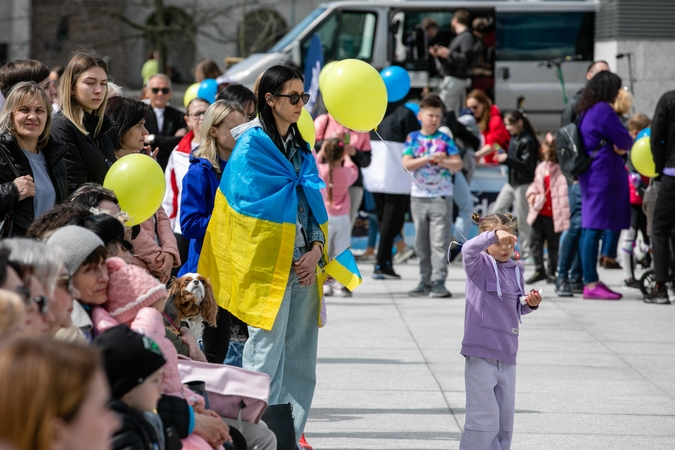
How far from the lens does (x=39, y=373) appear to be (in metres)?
2.04

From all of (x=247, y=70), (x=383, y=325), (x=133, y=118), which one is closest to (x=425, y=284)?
(x=383, y=325)

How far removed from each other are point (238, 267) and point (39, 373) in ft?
9.52

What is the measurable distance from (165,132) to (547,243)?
454cm

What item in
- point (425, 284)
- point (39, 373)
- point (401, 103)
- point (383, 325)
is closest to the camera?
point (39, 373)

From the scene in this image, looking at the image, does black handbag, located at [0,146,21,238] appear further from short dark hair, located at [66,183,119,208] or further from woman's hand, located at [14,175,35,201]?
short dark hair, located at [66,183,119,208]

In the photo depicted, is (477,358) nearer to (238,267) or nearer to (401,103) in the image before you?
(238,267)

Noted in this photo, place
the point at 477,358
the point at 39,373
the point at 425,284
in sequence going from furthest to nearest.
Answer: the point at 425,284, the point at 477,358, the point at 39,373

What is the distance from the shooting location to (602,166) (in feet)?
32.8

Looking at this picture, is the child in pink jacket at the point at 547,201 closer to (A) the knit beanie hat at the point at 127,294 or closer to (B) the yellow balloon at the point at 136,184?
(B) the yellow balloon at the point at 136,184

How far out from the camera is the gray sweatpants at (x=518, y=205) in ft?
40.5

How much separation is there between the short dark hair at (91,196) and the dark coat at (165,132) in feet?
14.5

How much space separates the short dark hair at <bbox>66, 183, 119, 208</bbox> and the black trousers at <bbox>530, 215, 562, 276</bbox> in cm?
751

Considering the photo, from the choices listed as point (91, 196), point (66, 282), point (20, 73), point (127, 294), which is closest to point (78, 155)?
point (91, 196)

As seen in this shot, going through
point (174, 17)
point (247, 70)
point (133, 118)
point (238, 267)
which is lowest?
point (238, 267)
